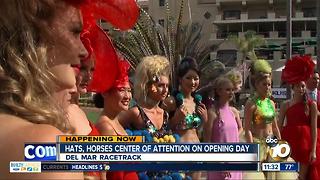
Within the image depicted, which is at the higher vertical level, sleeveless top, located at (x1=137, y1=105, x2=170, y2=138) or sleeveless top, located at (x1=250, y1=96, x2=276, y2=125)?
sleeveless top, located at (x1=250, y1=96, x2=276, y2=125)

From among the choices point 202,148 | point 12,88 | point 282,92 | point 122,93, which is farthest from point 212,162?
point 282,92

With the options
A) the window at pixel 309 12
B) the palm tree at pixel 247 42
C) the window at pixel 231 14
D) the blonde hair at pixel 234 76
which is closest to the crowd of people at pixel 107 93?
the blonde hair at pixel 234 76

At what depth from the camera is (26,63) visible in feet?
3.80

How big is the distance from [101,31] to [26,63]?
1.18 m

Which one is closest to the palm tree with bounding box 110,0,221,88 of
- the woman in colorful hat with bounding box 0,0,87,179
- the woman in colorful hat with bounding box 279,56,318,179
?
the woman in colorful hat with bounding box 279,56,318,179

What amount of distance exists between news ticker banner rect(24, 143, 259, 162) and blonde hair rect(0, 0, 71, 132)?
1.37ft

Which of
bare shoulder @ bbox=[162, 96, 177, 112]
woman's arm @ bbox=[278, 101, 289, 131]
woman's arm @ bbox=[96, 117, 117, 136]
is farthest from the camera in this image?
woman's arm @ bbox=[278, 101, 289, 131]

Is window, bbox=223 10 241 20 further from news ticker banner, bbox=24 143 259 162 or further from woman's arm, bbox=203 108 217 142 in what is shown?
news ticker banner, bbox=24 143 259 162

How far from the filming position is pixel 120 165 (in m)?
1.73

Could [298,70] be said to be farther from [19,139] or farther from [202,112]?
[19,139]

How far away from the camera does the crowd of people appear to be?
3.76ft

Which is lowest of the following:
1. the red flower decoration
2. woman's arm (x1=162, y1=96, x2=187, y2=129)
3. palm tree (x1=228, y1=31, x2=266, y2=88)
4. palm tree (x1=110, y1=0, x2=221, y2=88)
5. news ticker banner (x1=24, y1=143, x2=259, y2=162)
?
news ticker banner (x1=24, y1=143, x2=259, y2=162)

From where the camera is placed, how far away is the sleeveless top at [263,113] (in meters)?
5.47

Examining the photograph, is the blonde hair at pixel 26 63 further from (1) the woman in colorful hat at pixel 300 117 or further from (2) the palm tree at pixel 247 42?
(2) the palm tree at pixel 247 42
